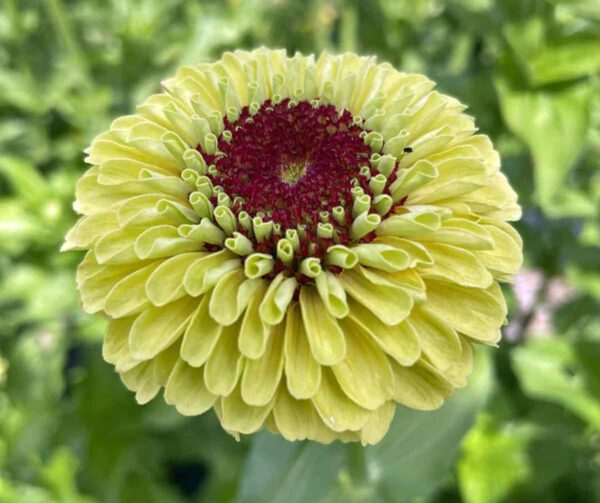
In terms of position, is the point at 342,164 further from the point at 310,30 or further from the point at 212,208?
the point at 310,30

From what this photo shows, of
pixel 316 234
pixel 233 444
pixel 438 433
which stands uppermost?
pixel 316 234

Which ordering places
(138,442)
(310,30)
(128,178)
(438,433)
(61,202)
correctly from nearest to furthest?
(128,178) < (438,433) < (61,202) < (138,442) < (310,30)

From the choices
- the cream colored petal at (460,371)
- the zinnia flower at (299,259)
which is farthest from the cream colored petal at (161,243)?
the cream colored petal at (460,371)

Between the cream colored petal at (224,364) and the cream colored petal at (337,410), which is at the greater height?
the cream colored petal at (224,364)

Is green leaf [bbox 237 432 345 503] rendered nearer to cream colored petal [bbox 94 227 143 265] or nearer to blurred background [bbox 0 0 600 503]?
blurred background [bbox 0 0 600 503]

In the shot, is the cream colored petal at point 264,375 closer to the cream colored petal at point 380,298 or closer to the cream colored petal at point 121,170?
the cream colored petal at point 380,298

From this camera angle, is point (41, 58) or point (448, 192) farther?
point (41, 58)

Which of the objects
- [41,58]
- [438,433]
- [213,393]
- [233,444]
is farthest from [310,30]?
[213,393]
